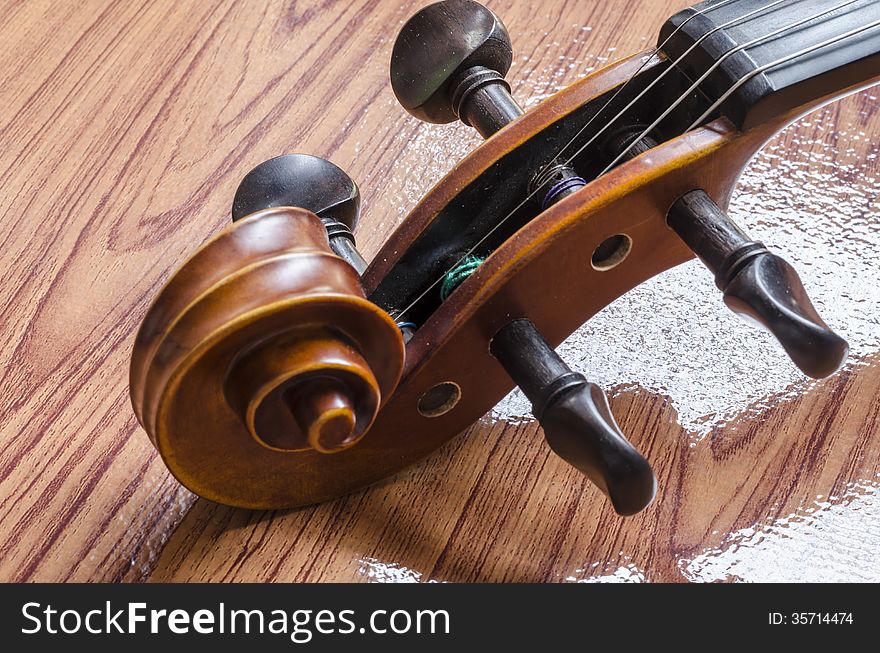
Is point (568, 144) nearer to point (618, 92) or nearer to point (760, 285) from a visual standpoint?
point (618, 92)

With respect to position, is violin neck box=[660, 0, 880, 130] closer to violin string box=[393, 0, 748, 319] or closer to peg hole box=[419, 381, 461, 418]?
violin string box=[393, 0, 748, 319]

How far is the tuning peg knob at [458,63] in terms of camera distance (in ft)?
2.77

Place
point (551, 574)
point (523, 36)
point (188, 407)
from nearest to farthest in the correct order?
point (188, 407) → point (551, 574) → point (523, 36)

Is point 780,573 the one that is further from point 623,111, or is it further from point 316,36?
point 316,36

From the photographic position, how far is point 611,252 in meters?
0.77

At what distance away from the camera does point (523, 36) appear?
3.58ft

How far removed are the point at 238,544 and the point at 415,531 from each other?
4.7 inches

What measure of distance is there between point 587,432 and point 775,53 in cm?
28

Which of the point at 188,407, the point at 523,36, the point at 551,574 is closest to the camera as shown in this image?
the point at 188,407

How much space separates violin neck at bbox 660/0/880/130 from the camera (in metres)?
0.71

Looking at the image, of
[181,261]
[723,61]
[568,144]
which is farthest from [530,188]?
[181,261]

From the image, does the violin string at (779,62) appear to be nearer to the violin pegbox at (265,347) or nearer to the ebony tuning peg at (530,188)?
the ebony tuning peg at (530,188)

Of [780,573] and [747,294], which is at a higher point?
[747,294]
